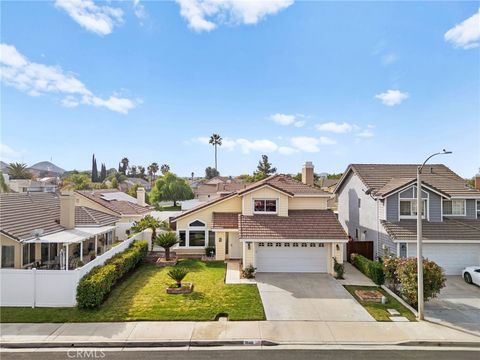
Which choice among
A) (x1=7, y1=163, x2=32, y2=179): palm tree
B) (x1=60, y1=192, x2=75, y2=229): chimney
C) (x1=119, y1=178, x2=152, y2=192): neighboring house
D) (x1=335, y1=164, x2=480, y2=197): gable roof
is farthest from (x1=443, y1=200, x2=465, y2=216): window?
(x1=7, y1=163, x2=32, y2=179): palm tree

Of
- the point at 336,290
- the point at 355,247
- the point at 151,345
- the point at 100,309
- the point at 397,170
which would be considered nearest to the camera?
the point at 151,345

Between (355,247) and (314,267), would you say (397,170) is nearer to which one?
(355,247)

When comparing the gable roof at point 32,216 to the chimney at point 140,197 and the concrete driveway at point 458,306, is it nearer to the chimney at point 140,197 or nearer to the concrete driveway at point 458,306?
the chimney at point 140,197

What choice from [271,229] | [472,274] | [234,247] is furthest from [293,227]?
[472,274]

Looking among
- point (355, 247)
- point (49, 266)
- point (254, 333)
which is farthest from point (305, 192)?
point (49, 266)

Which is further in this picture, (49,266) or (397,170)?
(397,170)

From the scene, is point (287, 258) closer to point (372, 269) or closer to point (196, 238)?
point (372, 269)
